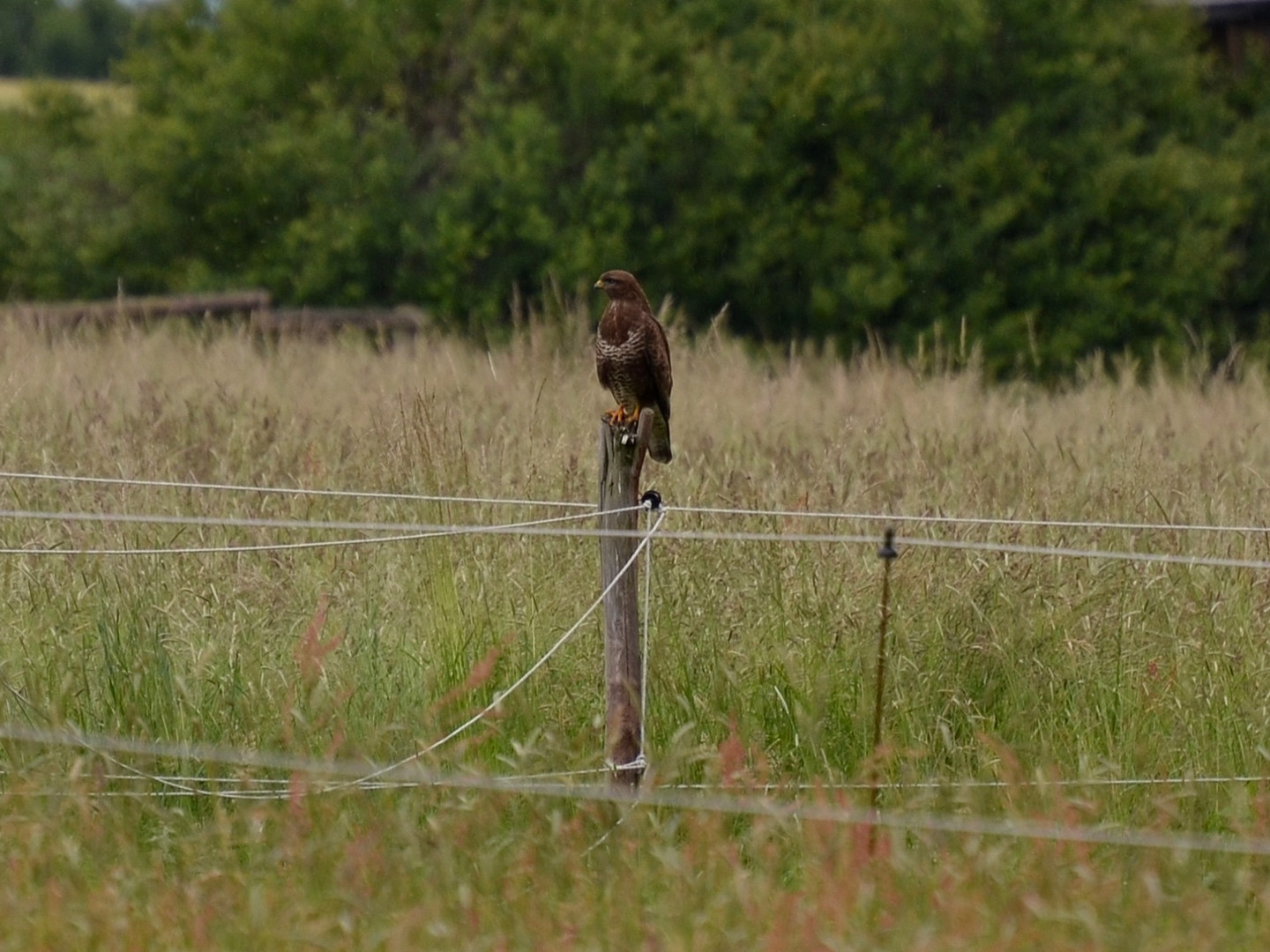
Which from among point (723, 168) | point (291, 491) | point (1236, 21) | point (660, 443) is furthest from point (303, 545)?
point (1236, 21)

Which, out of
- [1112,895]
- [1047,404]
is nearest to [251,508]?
[1112,895]

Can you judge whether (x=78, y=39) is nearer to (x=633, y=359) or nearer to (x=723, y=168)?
(x=723, y=168)

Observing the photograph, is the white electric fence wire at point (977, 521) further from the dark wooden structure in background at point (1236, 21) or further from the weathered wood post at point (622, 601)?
the dark wooden structure in background at point (1236, 21)

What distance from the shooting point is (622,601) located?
4.31 metres

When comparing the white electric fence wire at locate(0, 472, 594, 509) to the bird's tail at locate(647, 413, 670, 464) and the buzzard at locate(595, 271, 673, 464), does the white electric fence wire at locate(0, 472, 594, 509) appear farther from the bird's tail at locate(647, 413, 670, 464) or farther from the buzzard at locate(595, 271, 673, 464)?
the buzzard at locate(595, 271, 673, 464)

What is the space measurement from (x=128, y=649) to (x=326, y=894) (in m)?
1.63

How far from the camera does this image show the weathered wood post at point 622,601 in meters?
4.27

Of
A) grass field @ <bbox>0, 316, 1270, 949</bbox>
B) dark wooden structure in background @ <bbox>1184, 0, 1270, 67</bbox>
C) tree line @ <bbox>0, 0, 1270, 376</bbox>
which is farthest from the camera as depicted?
dark wooden structure in background @ <bbox>1184, 0, 1270, 67</bbox>

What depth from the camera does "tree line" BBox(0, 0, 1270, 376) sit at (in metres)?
17.5

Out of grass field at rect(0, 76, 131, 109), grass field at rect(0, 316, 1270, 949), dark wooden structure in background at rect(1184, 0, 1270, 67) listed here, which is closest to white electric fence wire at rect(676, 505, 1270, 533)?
grass field at rect(0, 316, 1270, 949)

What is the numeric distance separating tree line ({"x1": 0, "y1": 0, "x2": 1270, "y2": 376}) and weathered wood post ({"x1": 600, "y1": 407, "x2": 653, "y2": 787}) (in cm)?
1286

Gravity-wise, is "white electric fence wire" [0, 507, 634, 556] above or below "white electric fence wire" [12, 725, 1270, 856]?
above

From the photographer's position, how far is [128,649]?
15.7 feet

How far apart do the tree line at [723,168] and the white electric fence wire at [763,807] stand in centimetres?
1309
